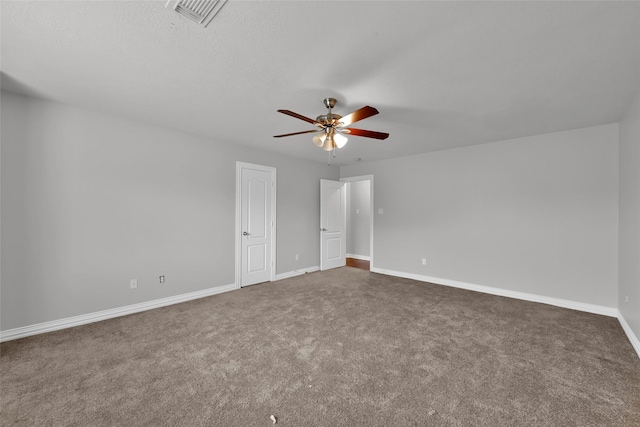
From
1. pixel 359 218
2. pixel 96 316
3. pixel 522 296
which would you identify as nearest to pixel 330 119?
pixel 96 316

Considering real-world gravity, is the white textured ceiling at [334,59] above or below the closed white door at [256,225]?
above

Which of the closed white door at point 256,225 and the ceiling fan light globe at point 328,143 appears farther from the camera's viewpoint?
the closed white door at point 256,225

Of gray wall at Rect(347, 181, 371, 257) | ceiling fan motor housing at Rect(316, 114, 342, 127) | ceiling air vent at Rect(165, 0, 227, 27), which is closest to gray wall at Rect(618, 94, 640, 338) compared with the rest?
ceiling fan motor housing at Rect(316, 114, 342, 127)

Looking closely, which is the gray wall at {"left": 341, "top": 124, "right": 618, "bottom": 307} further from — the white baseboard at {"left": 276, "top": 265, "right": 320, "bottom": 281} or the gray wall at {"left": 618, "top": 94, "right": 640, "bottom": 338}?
the white baseboard at {"left": 276, "top": 265, "right": 320, "bottom": 281}

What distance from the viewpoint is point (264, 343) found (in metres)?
2.61

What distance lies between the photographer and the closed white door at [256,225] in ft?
15.0

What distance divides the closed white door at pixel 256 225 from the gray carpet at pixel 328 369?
4.00 ft

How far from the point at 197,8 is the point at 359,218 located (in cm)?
643

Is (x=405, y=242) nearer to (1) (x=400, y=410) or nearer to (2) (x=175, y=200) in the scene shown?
(1) (x=400, y=410)

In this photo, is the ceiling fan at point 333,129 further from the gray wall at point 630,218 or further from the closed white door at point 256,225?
the gray wall at point 630,218

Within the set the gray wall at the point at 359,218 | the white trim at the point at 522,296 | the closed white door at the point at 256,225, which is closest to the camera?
the white trim at the point at 522,296

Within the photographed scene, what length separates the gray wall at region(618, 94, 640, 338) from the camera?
2.58 metres

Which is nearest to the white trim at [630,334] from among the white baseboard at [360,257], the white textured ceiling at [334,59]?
the white textured ceiling at [334,59]

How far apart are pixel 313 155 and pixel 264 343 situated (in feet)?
11.7
